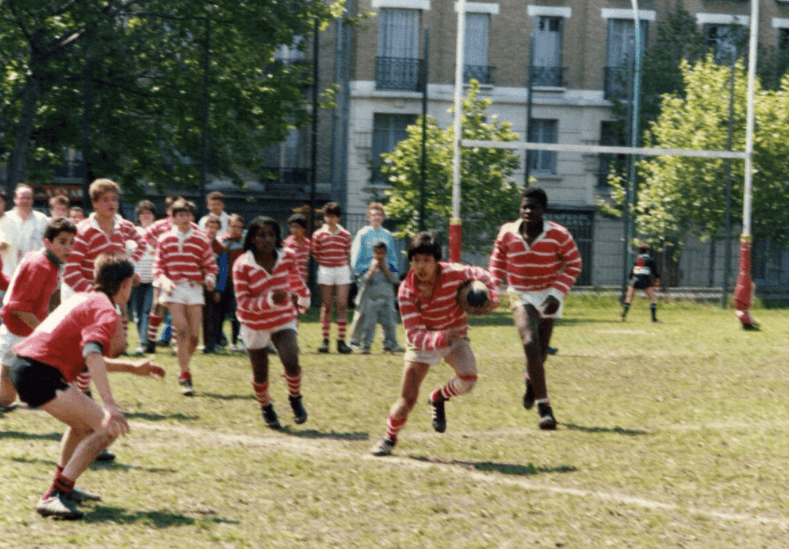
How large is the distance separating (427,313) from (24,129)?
18610 mm

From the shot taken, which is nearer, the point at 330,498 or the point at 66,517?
the point at 66,517

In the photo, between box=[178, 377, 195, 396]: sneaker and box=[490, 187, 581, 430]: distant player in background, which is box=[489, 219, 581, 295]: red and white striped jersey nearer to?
box=[490, 187, 581, 430]: distant player in background

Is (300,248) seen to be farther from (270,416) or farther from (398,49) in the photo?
(398,49)

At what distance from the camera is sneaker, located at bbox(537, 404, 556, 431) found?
1009 centimetres

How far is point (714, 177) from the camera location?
30297 millimetres

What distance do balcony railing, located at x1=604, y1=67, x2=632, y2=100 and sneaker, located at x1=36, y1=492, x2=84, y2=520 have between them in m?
36.1

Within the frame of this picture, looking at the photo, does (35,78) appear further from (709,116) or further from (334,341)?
(709,116)

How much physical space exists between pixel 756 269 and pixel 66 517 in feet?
92.3

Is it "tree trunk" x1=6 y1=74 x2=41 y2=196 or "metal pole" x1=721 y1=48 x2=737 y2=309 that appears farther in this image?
"metal pole" x1=721 y1=48 x2=737 y2=309

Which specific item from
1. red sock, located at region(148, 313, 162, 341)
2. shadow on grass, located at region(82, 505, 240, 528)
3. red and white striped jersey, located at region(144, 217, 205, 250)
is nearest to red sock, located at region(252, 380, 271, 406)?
shadow on grass, located at region(82, 505, 240, 528)

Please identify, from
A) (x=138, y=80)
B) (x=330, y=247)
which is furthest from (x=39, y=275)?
(x=138, y=80)

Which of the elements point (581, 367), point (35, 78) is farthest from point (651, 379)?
point (35, 78)

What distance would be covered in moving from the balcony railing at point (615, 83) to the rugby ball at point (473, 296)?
33.5 meters

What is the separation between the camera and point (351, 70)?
40.2m
